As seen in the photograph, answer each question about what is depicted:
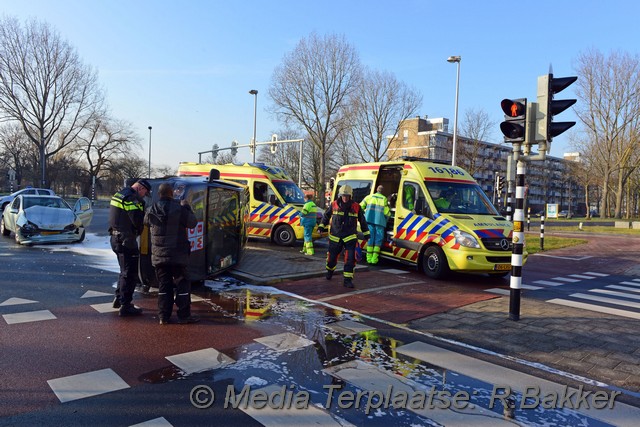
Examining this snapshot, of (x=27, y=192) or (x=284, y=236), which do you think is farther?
(x=27, y=192)

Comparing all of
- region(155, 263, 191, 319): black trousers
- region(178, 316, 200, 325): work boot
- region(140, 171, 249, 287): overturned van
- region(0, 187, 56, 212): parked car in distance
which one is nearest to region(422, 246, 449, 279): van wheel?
region(140, 171, 249, 287): overturned van

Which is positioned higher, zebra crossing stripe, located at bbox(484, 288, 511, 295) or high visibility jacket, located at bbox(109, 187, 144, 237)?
high visibility jacket, located at bbox(109, 187, 144, 237)

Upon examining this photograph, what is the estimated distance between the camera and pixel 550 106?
19.3 feet

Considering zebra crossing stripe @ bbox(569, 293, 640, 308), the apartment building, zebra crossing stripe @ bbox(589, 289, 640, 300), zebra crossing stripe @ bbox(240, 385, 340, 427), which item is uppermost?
the apartment building

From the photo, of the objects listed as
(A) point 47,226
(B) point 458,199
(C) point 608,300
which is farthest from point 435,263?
(A) point 47,226

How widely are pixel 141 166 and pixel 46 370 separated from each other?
73316 mm

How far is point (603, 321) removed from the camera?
630 centimetres

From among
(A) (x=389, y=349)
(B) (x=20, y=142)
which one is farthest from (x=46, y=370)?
(B) (x=20, y=142)

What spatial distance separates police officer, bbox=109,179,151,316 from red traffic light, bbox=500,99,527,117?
5235 mm

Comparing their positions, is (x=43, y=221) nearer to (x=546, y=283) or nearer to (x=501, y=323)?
(x=501, y=323)

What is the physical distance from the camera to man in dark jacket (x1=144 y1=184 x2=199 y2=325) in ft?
17.8

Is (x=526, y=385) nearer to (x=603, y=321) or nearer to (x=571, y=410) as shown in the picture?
(x=571, y=410)

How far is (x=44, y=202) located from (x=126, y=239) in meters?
9.67

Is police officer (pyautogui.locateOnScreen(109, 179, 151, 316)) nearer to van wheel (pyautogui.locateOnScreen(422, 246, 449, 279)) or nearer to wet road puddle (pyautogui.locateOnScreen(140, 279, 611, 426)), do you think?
wet road puddle (pyautogui.locateOnScreen(140, 279, 611, 426))
